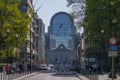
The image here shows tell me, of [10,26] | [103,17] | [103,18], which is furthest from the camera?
[103,18]

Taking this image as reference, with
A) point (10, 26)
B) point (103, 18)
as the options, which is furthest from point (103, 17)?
point (10, 26)

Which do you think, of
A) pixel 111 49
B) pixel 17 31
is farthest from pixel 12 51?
pixel 111 49

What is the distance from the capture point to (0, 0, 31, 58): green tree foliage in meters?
36.2

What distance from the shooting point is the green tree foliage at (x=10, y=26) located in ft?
119

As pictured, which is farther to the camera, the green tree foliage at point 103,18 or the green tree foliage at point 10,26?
the green tree foliage at point 103,18

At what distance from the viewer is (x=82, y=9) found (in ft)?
210

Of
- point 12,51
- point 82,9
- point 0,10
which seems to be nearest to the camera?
point 0,10

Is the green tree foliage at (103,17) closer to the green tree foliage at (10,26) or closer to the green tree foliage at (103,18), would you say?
the green tree foliage at (103,18)

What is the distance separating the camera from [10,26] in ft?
120

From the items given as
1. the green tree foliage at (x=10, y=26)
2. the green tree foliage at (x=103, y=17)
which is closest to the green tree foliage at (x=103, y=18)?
the green tree foliage at (x=103, y=17)

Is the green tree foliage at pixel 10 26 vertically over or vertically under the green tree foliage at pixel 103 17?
under

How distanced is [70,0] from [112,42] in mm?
→ 37975

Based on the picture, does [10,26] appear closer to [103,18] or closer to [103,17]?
[103,17]

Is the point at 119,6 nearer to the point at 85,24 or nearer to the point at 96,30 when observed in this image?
the point at 96,30
